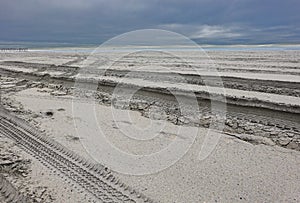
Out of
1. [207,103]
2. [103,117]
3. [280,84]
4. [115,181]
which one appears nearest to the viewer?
[115,181]

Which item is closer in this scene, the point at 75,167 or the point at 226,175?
the point at 226,175

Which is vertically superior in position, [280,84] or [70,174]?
[280,84]

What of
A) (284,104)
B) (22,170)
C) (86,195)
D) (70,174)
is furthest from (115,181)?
(284,104)

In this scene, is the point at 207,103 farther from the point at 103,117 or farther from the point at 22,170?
the point at 22,170

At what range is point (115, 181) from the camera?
3270mm

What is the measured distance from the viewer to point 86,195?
2.97 meters

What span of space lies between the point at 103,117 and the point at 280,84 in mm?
6841

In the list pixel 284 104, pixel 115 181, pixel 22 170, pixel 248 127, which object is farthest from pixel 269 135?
pixel 22 170

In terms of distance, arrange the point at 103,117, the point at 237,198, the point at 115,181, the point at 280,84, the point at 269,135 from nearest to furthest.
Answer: the point at 237,198 → the point at 115,181 → the point at 269,135 → the point at 103,117 → the point at 280,84

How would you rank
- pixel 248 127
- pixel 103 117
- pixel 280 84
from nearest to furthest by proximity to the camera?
pixel 248 127 < pixel 103 117 < pixel 280 84

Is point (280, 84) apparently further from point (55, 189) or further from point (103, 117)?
point (55, 189)

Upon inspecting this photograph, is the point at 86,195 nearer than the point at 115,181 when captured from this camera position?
Yes

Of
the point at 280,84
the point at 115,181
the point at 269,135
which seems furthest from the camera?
the point at 280,84

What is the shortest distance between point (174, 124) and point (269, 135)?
2.07 metres
